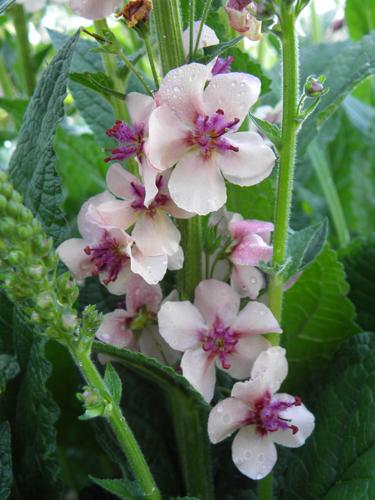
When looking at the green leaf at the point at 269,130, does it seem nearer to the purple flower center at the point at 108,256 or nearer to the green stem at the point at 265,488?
the purple flower center at the point at 108,256

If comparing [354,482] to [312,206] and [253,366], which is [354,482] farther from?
[312,206]

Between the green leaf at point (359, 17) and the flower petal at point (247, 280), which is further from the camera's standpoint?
the green leaf at point (359, 17)

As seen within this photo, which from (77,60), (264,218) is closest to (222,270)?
(264,218)

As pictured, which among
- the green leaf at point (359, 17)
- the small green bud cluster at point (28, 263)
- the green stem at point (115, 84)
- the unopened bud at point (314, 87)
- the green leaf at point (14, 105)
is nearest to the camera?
the small green bud cluster at point (28, 263)

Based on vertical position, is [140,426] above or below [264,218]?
below

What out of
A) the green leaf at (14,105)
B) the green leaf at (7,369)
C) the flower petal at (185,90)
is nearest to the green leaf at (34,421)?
the green leaf at (7,369)

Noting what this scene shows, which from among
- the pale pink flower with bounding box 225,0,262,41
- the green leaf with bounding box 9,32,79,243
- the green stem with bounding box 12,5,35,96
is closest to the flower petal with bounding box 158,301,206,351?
the green leaf with bounding box 9,32,79,243
